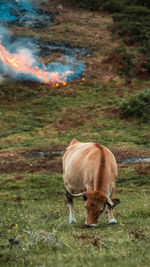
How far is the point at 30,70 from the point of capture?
5647 centimetres

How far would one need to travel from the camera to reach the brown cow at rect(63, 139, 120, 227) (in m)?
10.0

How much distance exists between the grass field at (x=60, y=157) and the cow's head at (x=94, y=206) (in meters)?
0.28

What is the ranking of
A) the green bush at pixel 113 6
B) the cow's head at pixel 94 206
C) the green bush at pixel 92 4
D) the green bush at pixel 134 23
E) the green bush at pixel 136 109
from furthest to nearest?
the green bush at pixel 92 4, the green bush at pixel 113 6, the green bush at pixel 134 23, the green bush at pixel 136 109, the cow's head at pixel 94 206

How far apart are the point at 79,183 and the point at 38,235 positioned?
5988 mm

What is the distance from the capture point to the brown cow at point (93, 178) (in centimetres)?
1001

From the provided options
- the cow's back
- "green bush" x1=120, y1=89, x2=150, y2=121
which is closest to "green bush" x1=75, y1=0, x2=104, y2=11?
"green bush" x1=120, y1=89, x2=150, y2=121

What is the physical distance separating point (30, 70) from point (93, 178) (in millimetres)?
47157

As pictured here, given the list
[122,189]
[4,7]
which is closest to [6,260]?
[122,189]

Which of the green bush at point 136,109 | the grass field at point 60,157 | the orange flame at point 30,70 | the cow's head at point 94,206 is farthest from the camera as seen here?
the orange flame at point 30,70

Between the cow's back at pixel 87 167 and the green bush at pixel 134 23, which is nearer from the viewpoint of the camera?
the cow's back at pixel 87 167

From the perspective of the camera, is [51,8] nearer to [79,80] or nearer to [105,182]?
[79,80]

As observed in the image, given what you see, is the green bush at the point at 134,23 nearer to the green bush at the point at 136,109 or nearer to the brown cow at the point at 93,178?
the green bush at the point at 136,109

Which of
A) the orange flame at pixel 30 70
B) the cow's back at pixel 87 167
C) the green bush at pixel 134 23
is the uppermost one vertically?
the cow's back at pixel 87 167

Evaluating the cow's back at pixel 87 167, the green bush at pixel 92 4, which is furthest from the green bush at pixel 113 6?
the cow's back at pixel 87 167
